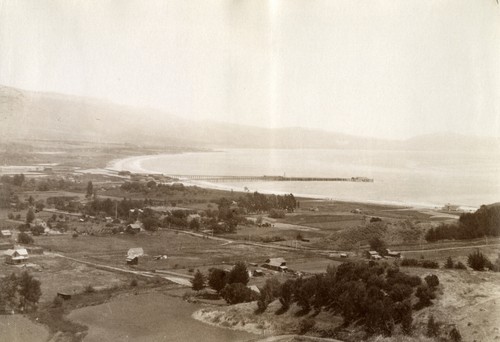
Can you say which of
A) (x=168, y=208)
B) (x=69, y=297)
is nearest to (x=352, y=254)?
(x=168, y=208)

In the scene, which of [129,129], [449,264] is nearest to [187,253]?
[129,129]

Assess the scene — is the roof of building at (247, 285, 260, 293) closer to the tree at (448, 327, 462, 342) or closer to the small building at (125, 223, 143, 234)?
the small building at (125, 223, 143, 234)

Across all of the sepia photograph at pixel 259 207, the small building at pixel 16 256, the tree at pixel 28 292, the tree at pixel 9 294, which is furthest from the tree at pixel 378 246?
the small building at pixel 16 256

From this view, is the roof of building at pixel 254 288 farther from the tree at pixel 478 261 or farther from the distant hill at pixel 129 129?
the tree at pixel 478 261

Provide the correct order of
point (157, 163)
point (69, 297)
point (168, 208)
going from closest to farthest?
1. point (69, 297)
2. point (168, 208)
3. point (157, 163)

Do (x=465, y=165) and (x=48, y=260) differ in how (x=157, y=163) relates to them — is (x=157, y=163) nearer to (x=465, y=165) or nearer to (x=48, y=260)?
(x=48, y=260)

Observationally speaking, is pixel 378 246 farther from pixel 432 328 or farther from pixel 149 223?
pixel 149 223
